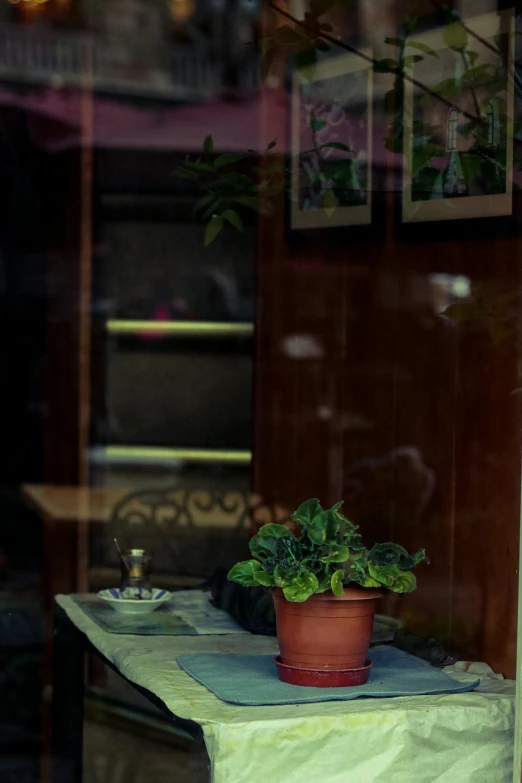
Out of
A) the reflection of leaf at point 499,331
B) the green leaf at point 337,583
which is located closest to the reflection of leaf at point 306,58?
the reflection of leaf at point 499,331

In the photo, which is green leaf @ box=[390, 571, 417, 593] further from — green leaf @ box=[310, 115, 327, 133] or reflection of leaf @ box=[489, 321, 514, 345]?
green leaf @ box=[310, 115, 327, 133]

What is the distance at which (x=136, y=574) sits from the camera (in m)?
2.65

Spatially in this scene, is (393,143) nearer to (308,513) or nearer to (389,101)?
(389,101)

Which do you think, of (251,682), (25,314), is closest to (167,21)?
(25,314)

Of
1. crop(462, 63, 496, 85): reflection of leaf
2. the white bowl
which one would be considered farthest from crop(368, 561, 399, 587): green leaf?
crop(462, 63, 496, 85): reflection of leaf

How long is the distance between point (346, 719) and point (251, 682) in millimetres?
195

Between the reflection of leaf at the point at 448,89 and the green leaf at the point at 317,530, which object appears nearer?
the green leaf at the point at 317,530

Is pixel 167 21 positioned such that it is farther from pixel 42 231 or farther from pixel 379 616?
pixel 379 616

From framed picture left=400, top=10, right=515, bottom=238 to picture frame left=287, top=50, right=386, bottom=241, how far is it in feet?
0.51

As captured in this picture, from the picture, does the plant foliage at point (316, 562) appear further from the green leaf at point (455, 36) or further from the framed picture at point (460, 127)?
the green leaf at point (455, 36)

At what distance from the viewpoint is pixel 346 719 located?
1.88 metres

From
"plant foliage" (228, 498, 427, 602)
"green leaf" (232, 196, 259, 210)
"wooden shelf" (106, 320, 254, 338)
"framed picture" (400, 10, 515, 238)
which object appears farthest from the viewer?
"wooden shelf" (106, 320, 254, 338)

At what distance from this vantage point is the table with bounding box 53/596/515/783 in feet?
5.97

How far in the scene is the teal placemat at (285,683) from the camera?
1.93 m
